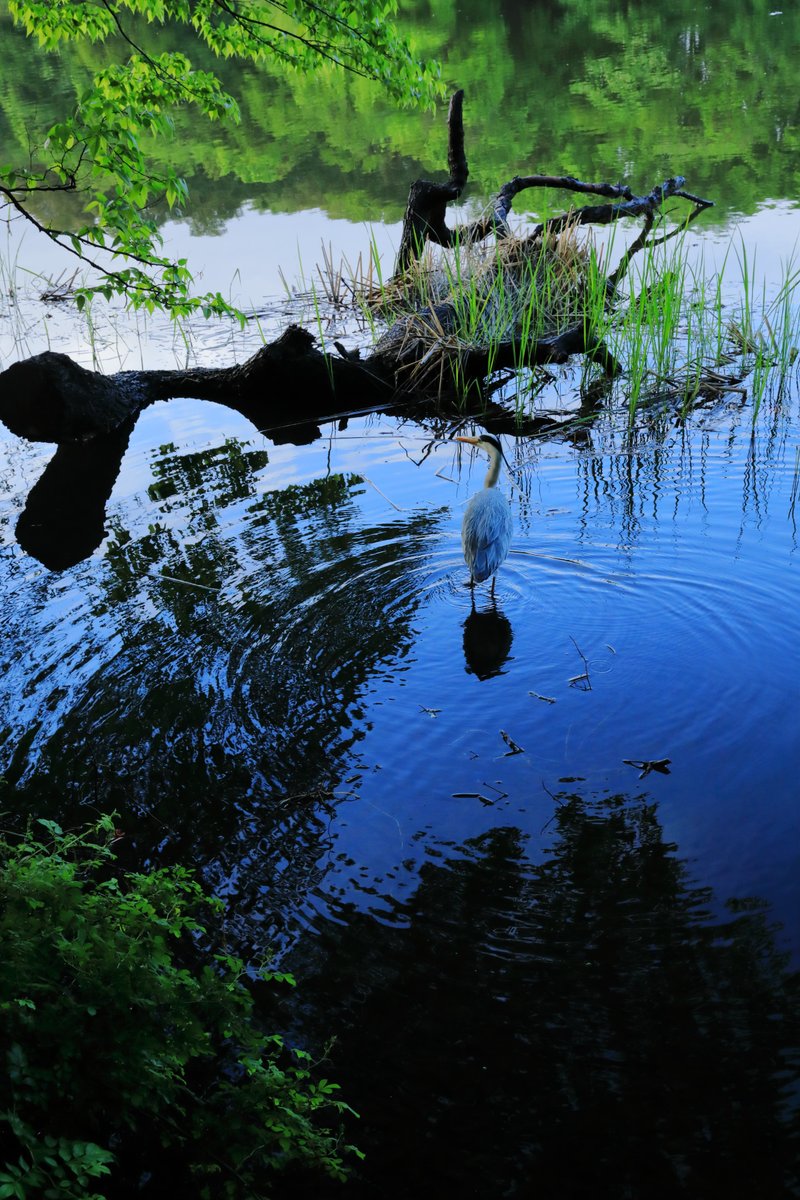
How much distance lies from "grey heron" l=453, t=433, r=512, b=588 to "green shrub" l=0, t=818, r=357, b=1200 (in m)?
3.31

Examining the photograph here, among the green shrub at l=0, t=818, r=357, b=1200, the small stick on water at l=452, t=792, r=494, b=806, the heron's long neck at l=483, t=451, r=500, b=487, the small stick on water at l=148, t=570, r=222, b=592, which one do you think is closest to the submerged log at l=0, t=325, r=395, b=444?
the small stick on water at l=148, t=570, r=222, b=592

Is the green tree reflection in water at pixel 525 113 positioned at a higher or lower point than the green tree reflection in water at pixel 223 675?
higher

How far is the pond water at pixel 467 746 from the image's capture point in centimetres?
285

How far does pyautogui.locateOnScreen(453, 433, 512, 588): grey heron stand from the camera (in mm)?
5523

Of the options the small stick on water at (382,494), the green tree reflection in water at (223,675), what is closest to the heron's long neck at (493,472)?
the green tree reflection in water at (223,675)

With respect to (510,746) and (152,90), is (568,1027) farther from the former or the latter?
(152,90)

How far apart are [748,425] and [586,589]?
3076 mm

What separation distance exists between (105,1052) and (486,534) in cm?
393

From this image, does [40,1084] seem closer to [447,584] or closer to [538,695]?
[538,695]

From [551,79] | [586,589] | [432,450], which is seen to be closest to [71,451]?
[432,450]

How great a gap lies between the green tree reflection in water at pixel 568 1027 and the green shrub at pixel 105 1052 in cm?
57

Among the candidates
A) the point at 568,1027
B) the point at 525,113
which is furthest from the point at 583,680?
the point at 525,113

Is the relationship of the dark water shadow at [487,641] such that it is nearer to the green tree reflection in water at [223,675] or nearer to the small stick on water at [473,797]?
the green tree reflection in water at [223,675]

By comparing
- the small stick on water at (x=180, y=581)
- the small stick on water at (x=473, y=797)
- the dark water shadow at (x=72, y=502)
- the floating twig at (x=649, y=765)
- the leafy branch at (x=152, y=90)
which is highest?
the leafy branch at (x=152, y=90)
